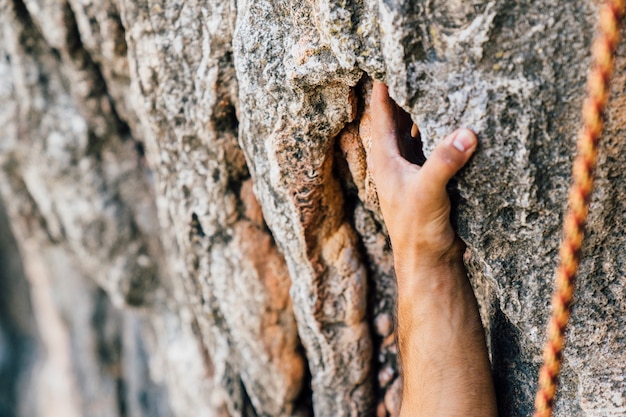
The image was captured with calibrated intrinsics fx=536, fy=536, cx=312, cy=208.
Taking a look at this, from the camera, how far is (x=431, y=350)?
4.95 feet

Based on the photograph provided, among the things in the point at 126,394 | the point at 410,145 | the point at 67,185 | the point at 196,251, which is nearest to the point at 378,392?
the point at 196,251

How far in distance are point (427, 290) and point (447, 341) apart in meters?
0.16

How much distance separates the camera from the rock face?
1195 millimetres

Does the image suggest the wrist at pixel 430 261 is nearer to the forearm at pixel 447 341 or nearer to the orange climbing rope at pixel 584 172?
the forearm at pixel 447 341

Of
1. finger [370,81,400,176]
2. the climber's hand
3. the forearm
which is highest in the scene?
finger [370,81,400,176]

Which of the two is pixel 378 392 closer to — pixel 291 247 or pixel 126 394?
pixel 291 247

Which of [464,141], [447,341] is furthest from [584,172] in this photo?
[447,341]

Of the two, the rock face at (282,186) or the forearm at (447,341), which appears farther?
the forearm at (447,341)

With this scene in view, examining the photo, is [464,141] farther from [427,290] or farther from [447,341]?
[447,341]

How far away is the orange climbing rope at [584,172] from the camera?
96 cm

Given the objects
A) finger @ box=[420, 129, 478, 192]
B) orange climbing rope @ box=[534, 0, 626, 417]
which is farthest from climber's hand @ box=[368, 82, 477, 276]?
orange climbing rope @ box=[534, 0, 626, 417]

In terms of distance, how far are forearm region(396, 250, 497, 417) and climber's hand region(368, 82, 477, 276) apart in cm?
6

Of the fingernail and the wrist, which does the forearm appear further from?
the fingernail

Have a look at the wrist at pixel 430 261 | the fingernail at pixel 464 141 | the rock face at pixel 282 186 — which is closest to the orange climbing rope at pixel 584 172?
the rock face at pixel 282 186
